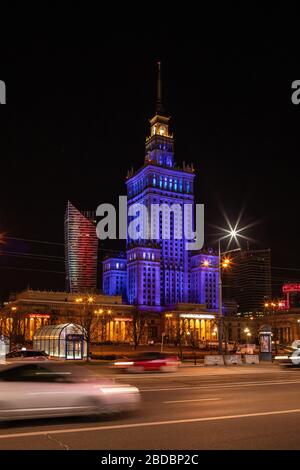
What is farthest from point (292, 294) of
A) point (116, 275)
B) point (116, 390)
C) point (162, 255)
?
point (116, 390)

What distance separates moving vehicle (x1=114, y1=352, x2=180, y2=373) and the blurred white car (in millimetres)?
18670

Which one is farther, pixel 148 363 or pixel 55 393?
pixel 148 363

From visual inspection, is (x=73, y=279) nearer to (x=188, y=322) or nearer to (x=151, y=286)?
(x=151, y=286)

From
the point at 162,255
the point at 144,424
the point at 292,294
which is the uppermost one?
the point at 162,255

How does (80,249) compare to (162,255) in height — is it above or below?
above

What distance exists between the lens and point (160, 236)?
150m

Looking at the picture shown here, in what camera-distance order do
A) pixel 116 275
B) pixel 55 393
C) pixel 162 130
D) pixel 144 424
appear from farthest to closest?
pixel 162 130
pixel 116 275
pixel 55 393
pixel 144 424

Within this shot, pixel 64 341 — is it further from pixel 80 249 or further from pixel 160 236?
pixel 80 249

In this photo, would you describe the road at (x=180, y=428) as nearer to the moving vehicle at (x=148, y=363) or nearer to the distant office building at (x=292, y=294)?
the moving vehicle at (x=148, y=363)

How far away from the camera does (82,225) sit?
189875mm

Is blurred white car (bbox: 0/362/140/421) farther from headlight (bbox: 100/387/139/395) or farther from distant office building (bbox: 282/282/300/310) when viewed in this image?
distant office building (bbox: 282/282/300/310)

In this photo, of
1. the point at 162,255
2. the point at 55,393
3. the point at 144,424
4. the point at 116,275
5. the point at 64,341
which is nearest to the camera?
the point at 144,424

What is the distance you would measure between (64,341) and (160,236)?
95401 mm
